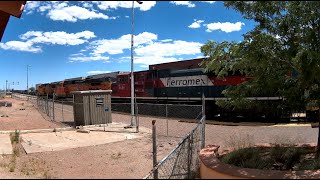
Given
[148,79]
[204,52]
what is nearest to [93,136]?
[204,52]

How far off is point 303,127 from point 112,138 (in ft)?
29.8

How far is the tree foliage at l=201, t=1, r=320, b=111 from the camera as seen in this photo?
5762 millimetres

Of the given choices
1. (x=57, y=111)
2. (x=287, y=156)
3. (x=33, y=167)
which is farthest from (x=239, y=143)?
(x=57, y=111)

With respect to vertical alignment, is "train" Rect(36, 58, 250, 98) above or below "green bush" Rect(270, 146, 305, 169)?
above

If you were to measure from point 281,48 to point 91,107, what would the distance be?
15.0 metres

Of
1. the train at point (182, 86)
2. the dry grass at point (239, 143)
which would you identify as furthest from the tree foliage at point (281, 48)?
the train at point (182, 86)

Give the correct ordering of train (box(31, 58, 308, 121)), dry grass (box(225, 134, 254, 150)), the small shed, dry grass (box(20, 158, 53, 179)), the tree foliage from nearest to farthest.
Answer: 1. the tree foliage
2. dry grass (box(20, 158, 53, 179))
3. dry grass (box(225, 134, 254, 150))
4. the small shed
5. train (box(31, 58, 308, 121))

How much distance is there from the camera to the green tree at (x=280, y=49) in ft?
18.9

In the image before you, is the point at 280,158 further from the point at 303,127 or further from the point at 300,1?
the point at 303,127

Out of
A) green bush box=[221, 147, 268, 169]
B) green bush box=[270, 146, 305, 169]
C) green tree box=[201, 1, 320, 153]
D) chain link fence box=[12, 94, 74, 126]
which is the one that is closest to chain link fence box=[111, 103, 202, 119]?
chain link fence box=[12, 94, 74, 126]

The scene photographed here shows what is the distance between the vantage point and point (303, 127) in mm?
17609

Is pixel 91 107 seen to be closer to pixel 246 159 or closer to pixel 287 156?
pixel 246 159

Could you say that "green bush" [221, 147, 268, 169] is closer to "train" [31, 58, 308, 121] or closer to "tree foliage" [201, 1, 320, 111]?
"tree foliage" [201, 1, 320, 111]

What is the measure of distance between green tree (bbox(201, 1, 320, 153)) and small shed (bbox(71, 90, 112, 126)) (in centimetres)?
1289
